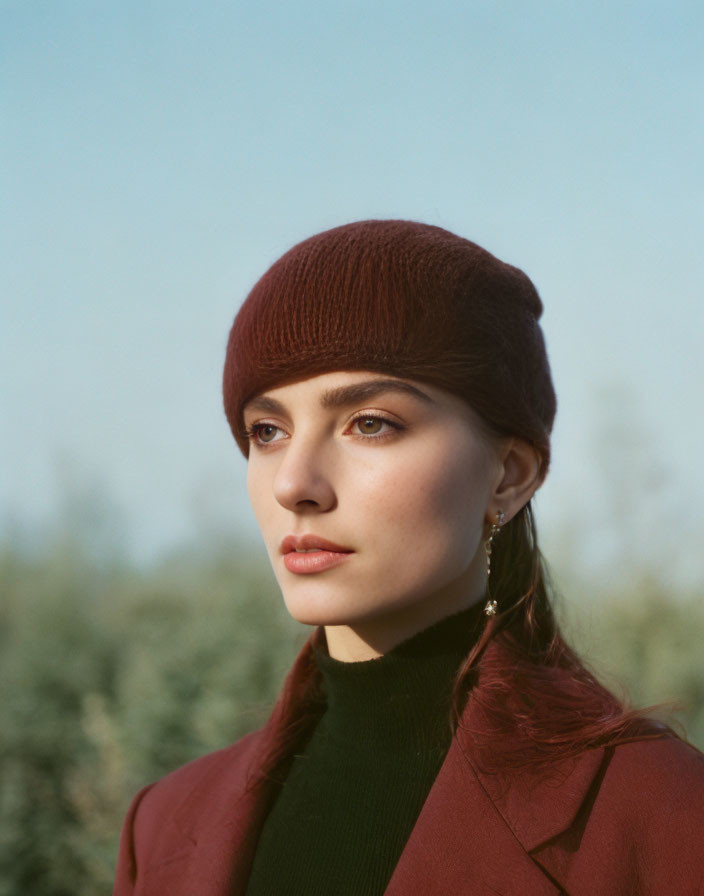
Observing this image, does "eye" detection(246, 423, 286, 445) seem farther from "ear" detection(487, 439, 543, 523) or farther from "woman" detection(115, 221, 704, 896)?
"ear" detection(487, 439, 543, 523)

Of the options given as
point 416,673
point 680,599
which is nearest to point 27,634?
point 680,599

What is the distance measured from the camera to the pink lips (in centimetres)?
211

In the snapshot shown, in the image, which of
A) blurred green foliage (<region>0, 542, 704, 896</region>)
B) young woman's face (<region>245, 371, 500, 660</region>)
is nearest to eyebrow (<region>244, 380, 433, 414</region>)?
young woman's face (<region>245, 371, 500, 660</region>)

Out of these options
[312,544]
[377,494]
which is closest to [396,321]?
[377,494]

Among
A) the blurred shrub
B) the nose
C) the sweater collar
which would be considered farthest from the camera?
the blurred shrub

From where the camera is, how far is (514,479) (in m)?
2.42

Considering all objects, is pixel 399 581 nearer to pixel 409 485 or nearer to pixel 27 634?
pixel 409 485

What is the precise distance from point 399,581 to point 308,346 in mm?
563

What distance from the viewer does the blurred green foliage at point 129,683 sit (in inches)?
232

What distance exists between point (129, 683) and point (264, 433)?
4.97 meters

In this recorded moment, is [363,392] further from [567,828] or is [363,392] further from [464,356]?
[567,828]

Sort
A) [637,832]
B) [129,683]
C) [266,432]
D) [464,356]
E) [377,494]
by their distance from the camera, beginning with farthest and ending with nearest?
[129,683], [266,432], [464,356], [377,494], [637,832]

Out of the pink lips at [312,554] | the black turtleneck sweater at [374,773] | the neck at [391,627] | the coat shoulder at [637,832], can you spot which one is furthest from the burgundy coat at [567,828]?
the pink lips at [312,554]

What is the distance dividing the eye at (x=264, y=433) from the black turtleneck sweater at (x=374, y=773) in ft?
1.86
